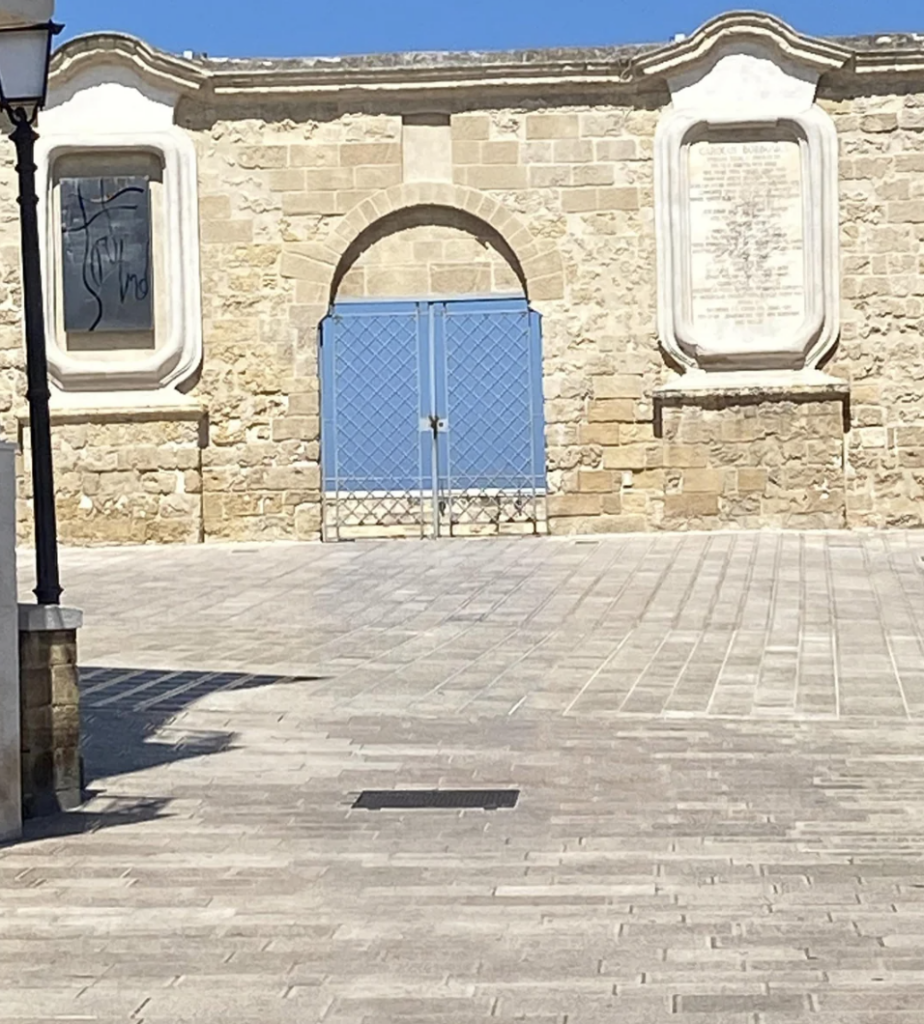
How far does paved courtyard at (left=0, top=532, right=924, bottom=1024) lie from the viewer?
3965mm

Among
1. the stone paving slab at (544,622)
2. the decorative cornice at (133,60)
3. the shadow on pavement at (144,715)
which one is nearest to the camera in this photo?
the shadow on pavement at (144,715)

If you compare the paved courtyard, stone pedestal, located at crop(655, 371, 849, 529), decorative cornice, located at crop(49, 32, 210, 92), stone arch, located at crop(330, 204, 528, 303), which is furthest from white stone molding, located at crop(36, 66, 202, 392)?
the paved courtyard

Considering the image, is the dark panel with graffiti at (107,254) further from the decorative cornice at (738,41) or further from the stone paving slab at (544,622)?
the decorative cornice at (738,41)

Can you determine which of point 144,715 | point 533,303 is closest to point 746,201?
point 533,303

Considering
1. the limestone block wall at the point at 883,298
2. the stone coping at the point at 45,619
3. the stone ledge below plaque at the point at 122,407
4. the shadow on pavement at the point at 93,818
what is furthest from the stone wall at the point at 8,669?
the limestone block wall at the point at 883,298

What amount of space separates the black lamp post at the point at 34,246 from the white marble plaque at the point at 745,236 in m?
11.8

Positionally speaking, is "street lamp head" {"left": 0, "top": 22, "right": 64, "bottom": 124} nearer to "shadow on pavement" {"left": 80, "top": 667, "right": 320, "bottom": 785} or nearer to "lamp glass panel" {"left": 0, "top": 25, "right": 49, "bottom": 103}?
"lamp glass panel" {"left": 0, "top": 25, "right": 49, "bottom": 103}

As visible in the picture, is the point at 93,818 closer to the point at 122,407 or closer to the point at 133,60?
the point at 122,407

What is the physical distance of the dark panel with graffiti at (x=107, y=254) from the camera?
713 inches

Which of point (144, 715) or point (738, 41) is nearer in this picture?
point (144, 715)

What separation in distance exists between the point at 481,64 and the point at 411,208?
1470 mm

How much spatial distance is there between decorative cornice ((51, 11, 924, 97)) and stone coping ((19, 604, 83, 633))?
41.1ft

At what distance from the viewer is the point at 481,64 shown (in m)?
17.8

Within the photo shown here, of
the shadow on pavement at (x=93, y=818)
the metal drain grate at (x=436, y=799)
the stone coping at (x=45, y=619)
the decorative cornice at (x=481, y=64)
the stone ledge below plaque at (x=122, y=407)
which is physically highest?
the decorative cornice at (x=481, y=64)
